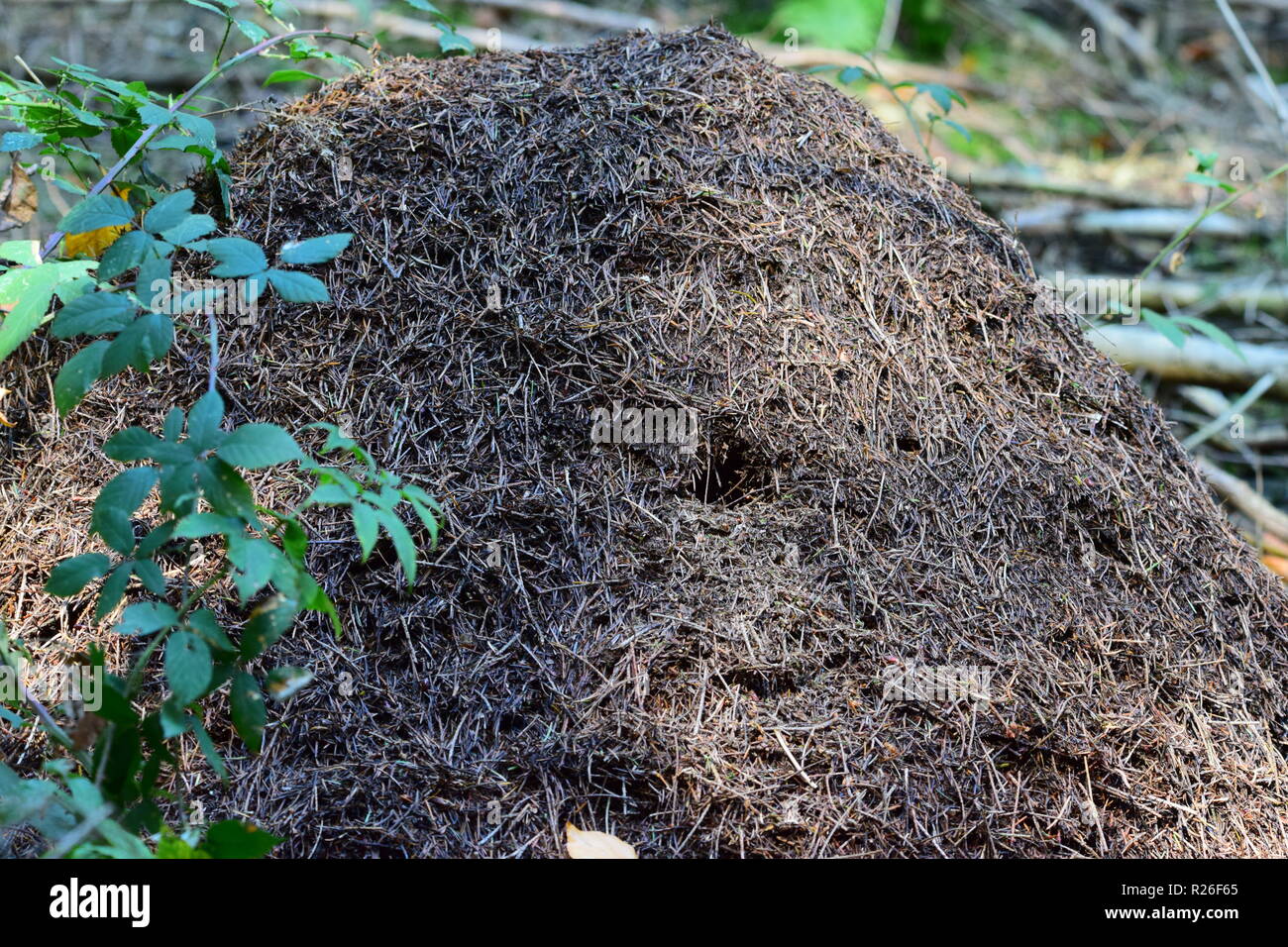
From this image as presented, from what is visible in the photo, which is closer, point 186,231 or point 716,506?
point 186,231

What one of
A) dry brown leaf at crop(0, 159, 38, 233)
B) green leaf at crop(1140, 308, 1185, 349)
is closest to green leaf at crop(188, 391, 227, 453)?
dry brown leaf at crop(0, 159, 38, 233)

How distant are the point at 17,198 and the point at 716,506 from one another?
225cm

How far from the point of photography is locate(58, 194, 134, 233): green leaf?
6.97 feet

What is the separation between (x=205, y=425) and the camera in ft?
5.84

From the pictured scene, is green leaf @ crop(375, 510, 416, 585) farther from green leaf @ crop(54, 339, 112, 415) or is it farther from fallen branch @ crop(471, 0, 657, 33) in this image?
fallen branch @ crop(471, 0, 657, 33)

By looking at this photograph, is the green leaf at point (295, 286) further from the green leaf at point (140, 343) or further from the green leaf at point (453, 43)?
the green leaf at point (453, 43)

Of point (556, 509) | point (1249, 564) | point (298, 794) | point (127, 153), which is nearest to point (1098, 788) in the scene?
point (1249, 564)

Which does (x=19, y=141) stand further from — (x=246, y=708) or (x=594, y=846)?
(x=594, y=846)

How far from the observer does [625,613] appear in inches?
94.3

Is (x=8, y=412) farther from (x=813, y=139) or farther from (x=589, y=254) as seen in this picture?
(x=813, y=139)

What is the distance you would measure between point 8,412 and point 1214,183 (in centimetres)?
396

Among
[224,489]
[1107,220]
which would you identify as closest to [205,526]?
[224,489]

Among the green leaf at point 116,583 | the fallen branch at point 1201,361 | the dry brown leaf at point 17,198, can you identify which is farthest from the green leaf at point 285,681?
the fallen branch at point 1201,361
